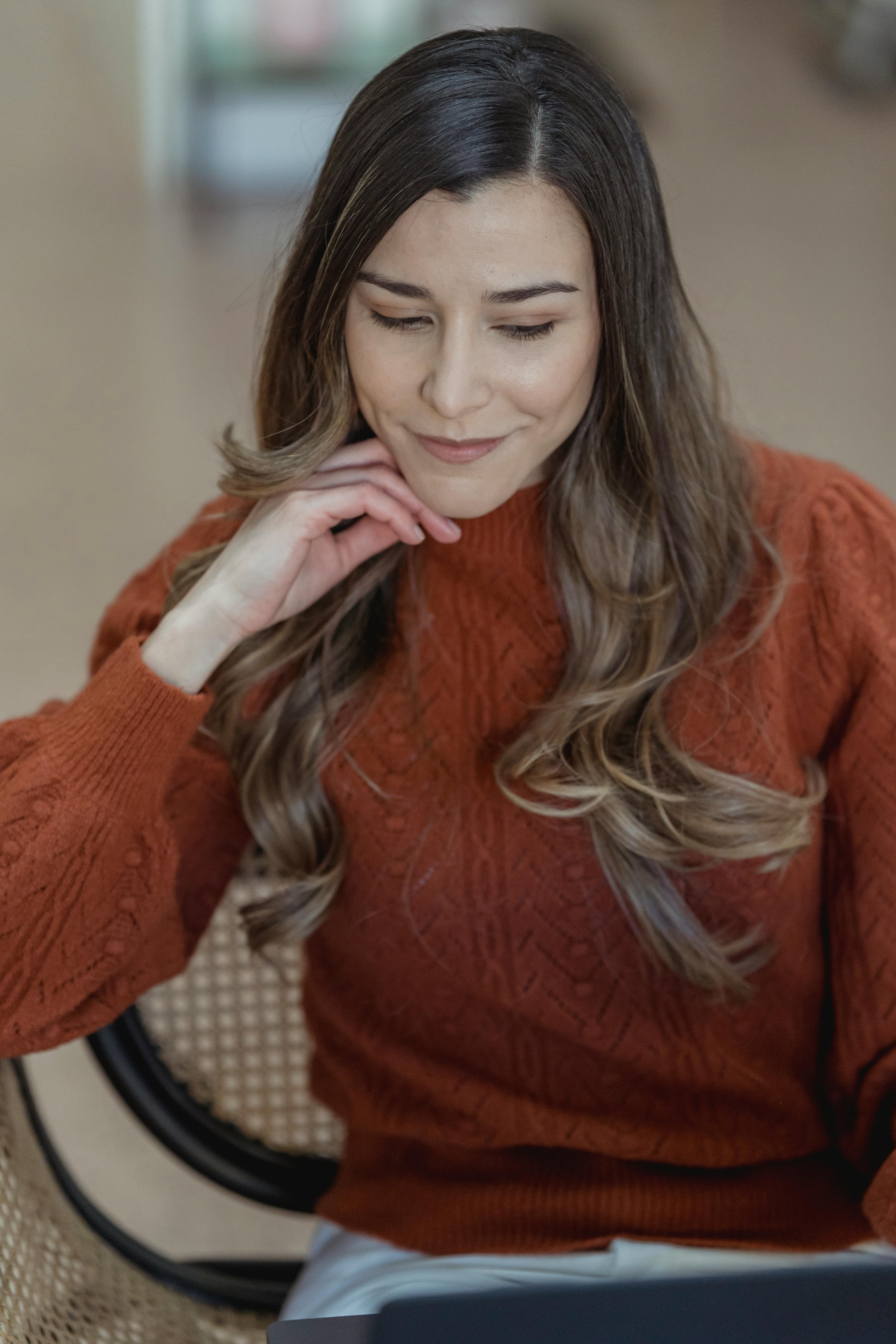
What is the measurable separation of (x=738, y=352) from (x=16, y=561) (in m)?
1.62

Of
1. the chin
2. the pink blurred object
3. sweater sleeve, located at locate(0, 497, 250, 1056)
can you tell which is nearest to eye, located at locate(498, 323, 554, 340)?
the chin

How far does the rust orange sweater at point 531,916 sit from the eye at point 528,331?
0.64ft

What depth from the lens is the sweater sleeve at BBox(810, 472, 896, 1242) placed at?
1121 millimetres

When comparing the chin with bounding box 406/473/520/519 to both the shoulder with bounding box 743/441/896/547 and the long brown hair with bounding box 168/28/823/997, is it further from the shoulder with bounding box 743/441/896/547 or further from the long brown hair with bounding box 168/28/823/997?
the shoulder with bounding box 743/441/896/547

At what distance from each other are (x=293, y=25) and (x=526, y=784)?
13.4 feet

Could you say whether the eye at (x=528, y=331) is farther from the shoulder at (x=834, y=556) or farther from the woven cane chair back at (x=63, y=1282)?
the woven cane chair back at (x=63, y=1282)

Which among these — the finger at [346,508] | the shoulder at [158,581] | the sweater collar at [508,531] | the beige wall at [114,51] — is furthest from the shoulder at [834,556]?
the beige wall at [114,51]

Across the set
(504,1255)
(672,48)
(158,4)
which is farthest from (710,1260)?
(672,48)

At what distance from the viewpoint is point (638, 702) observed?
116cm

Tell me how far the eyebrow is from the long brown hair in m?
0.02

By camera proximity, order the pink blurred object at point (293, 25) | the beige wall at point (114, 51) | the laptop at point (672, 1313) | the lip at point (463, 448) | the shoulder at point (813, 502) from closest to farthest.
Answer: the laptop at point (672, 1313) → the lip at point (463, 448) → the shoulder at point (813, 502) → the beige wall at point (114, 51) → the pink blurred object at point (293, 25)

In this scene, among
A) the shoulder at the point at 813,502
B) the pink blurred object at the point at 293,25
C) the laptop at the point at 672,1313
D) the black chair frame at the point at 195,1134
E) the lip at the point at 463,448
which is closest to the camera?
the laptop at the point at 672,1313

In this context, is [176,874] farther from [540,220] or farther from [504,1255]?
[540,220]

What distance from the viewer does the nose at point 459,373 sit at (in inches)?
38.5
